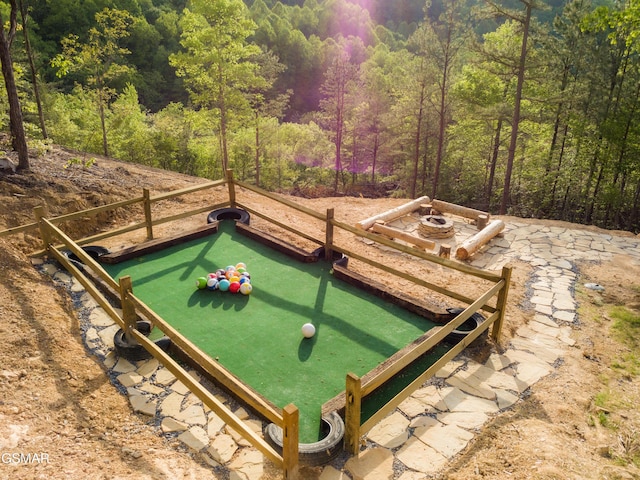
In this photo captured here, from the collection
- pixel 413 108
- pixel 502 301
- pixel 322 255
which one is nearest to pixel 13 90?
pixel 322 255

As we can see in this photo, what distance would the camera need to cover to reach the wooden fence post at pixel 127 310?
182 inches

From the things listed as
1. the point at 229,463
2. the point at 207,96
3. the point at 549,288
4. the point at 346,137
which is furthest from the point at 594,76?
the point at 346,137

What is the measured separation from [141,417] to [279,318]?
2.03 meters

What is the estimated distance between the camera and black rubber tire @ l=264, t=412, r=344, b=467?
3.50m

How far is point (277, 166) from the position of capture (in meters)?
29.2

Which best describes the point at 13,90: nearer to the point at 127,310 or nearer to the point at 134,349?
the point at 127,310

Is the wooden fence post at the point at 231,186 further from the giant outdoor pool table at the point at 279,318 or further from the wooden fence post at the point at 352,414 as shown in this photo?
the wooden fence post at the point at 352,414

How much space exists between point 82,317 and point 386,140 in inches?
1009

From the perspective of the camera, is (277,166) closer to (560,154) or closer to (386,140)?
(386,140)

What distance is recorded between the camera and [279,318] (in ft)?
18.3

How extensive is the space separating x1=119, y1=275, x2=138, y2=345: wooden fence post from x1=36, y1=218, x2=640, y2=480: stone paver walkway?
0.29 m

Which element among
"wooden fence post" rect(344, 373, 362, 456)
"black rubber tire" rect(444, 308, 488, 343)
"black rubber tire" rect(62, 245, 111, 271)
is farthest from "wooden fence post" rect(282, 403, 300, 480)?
"black rubber tire" rect(62, 245, 111, 271)

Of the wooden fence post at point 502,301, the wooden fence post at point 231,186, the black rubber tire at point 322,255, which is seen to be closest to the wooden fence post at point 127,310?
the black rubber tire at point 322,255

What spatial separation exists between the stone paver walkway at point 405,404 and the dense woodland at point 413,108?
5.01 metres
